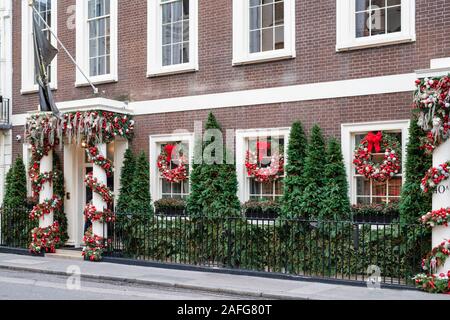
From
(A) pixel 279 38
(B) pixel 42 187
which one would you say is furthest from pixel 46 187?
(A) pixel 279 38

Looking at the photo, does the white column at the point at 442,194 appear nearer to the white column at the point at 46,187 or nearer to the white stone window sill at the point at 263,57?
the white stone window sill at the point at 263,57

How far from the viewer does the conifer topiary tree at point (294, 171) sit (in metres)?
13.6

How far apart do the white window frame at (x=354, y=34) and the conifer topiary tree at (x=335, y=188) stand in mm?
2087

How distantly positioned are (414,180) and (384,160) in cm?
91

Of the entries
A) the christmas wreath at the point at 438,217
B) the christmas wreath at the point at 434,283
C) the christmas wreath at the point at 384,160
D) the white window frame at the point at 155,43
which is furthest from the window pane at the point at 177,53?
the christmas wreath at the point at 434,283

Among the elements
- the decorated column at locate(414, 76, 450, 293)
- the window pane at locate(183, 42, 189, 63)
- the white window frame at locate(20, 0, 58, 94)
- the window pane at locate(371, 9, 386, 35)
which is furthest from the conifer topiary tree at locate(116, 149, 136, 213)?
the decorated column at locate(414, 76, 450, 293)

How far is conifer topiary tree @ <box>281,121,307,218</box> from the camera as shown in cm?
1362

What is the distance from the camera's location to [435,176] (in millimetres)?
10961

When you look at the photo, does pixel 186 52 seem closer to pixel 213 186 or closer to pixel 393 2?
pixel 213 186

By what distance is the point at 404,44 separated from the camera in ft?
41.4

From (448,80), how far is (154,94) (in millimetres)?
7905

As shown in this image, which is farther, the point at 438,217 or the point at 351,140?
the point at 351,140

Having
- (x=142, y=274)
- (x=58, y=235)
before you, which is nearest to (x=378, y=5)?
(x=142, y=274)
